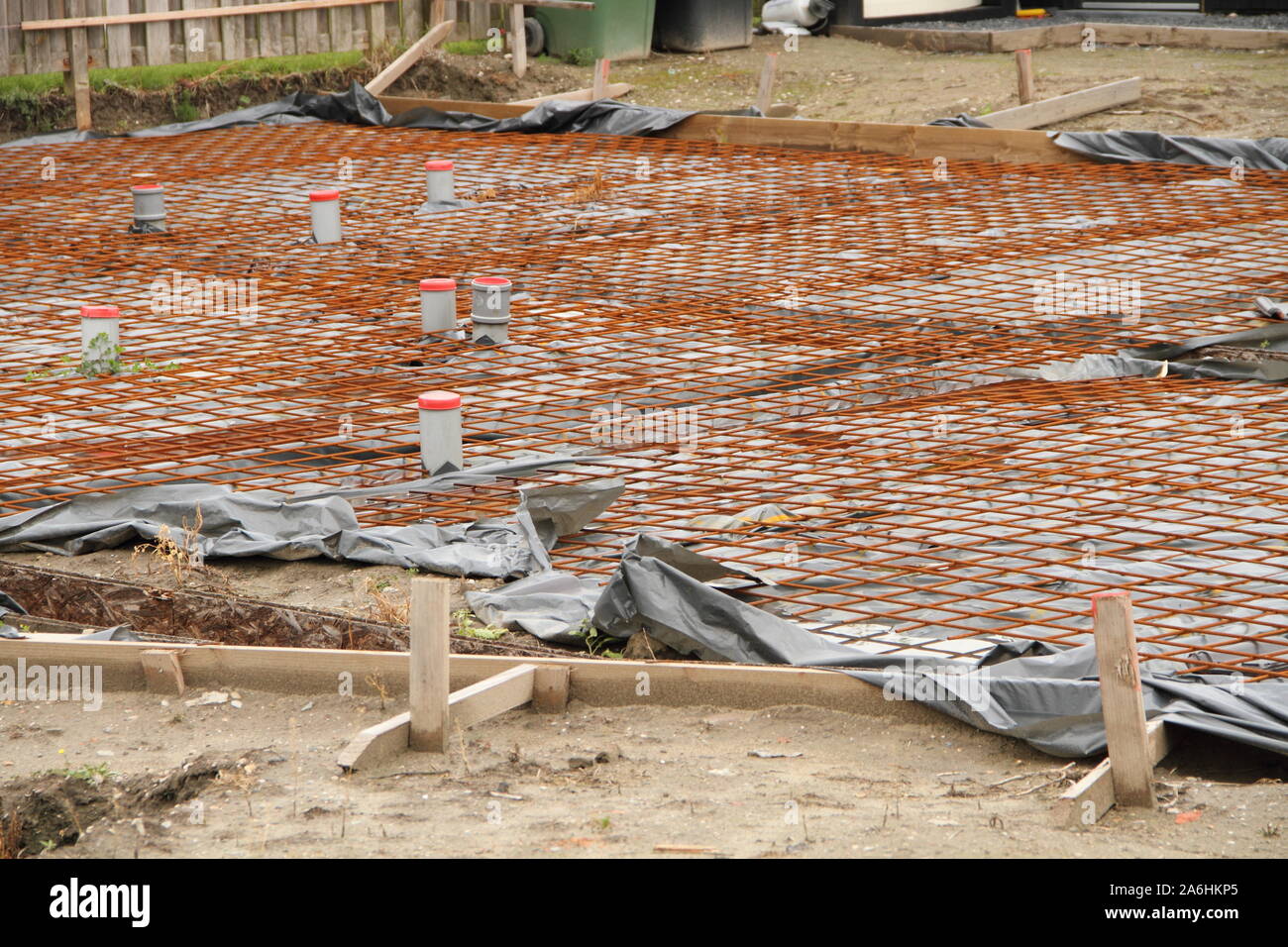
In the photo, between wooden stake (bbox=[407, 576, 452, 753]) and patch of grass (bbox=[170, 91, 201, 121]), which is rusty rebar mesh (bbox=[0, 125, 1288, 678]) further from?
patch of grass (bbox=[170, 91, 201, 121])

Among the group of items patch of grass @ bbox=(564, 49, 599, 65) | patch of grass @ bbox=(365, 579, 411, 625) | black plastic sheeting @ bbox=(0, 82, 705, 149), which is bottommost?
patch of grass @ bbox=(365, 579, 411, 625)

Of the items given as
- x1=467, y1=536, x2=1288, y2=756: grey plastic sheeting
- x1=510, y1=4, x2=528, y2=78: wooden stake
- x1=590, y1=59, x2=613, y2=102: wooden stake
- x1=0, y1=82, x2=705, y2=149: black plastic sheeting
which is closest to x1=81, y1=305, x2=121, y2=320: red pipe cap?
x1=467, y1=536, x2=1288, y2=756: grey plastic sheeting

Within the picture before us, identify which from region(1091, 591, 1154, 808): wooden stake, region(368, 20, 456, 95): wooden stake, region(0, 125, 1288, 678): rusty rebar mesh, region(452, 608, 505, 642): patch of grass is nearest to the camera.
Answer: region(1091, 591, 1154, 808): wooden stake

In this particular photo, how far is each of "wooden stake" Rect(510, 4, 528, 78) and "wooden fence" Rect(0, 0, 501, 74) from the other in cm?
39

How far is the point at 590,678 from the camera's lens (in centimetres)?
322

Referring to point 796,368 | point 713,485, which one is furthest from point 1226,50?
point 713,485

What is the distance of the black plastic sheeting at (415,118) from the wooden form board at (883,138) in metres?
0.22

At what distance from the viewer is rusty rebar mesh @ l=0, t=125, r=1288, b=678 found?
3.93m

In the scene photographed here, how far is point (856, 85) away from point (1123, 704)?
365 inches

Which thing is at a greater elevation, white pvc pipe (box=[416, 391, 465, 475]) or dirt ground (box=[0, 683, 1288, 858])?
white pvc pipe (box=[416, 391, 465, 475])

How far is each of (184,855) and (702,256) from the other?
4.85 metres

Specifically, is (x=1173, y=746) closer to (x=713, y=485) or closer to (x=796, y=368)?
(x=713, y=485)

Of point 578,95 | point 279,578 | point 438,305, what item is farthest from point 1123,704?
point 578,95

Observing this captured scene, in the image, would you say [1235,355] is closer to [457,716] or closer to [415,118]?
[457,716]
